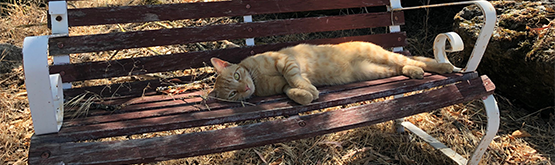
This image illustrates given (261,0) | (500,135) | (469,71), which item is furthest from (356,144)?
(261,0)

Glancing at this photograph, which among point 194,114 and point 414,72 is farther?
point 414,72

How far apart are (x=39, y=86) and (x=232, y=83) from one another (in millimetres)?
1086

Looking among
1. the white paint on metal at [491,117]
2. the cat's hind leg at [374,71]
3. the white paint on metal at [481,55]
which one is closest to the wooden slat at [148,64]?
the cat's hind leg at [374,71]

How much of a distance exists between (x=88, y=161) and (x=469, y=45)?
11.0ft

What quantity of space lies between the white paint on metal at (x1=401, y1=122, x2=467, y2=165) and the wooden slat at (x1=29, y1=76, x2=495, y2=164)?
64cm

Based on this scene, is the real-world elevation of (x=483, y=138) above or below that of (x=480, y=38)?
below

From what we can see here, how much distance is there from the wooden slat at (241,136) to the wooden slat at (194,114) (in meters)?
0.08

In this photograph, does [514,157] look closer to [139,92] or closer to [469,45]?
[469,45]

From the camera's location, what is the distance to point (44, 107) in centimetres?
173

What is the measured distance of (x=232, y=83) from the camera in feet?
7.90

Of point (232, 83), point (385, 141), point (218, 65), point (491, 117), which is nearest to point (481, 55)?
point (491, 117)

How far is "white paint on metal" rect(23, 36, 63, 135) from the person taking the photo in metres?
1.69

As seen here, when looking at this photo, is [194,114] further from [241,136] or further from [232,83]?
[232,83]

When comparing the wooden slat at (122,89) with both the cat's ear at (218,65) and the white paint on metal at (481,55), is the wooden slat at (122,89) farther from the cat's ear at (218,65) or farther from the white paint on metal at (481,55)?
the white paint on metal at (481,55)
